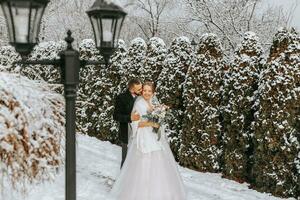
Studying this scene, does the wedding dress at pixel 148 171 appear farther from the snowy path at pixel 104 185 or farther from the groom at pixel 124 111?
the groom at pixel 124 111

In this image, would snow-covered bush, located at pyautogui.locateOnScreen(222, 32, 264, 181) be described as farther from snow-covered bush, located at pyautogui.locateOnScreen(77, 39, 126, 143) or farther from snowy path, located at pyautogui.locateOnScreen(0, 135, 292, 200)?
snow-covered bush, located at pyautogui.locateOnScreen(77, 39, 126, 143)

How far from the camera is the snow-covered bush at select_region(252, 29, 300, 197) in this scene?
9.00m

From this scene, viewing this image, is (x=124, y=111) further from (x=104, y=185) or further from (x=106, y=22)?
(x=106, y=22)

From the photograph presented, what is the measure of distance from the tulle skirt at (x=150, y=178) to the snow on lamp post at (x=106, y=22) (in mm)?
2865

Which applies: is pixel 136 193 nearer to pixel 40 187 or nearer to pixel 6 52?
pixel 40 187

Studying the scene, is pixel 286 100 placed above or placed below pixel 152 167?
above

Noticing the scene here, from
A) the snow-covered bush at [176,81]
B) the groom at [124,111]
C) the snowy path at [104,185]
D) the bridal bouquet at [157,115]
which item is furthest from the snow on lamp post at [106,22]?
the snow-covered bush at [176,81]

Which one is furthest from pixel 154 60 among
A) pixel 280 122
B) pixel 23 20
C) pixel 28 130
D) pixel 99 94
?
pixel 23 20

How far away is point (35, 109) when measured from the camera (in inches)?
266

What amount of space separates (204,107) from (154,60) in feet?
7.73

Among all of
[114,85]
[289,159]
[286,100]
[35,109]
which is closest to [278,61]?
[286,100]

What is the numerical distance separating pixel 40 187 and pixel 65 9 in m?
28.9

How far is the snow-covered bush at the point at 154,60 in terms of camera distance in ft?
41.5

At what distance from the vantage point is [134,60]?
13453 millimetres
